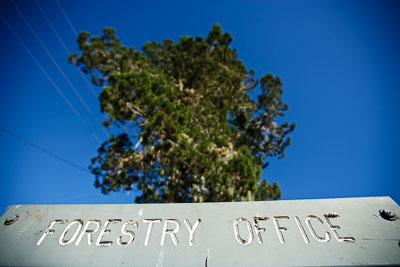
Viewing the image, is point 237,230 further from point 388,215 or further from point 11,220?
point 11,220

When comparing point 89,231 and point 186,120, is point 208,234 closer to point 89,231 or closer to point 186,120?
point 89,231

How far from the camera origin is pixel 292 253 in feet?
2.72

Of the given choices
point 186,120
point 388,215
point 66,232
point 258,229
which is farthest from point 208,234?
point 186,120

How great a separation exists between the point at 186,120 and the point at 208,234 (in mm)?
5035

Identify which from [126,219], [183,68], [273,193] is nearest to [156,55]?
[183,68]

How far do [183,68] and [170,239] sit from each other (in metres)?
8.58

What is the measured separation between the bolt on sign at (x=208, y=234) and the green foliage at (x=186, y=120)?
4.38 meters

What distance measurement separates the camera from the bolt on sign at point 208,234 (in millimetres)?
826

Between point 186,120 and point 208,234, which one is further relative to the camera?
point 186,120

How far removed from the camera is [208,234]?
2.95 feet

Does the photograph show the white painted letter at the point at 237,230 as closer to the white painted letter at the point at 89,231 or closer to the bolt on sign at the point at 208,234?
the bolt on sign at the point at 208,234

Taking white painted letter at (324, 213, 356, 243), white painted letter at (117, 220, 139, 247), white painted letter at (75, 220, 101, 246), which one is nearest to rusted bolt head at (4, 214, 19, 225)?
white painted letter at (75, 220, 101, 246)

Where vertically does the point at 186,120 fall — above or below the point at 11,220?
above

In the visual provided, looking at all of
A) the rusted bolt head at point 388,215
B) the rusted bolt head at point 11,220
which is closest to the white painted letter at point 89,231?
the rusted bolt head at point 11,220
